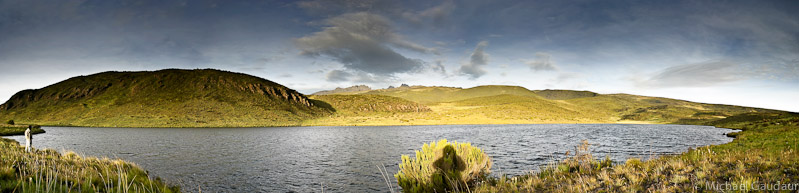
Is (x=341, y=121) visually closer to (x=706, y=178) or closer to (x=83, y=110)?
(x=83, y=110)

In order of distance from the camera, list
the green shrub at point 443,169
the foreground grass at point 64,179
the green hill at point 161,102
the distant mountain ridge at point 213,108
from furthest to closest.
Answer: the distant mountain ridge at point 213,108
the green hill at point 161,102
the green shrub at point 443,169
the foreground grass at point 64,179

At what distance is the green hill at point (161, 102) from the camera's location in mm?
113000

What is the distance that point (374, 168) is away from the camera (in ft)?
72.7

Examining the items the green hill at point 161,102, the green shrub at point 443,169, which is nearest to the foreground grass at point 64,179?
the green shrub at point 443,169

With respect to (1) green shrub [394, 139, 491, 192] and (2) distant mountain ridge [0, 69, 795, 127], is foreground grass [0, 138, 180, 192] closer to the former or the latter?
(1) green shrub [394, 139, 491, 192]

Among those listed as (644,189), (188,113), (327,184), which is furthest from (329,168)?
(188,113)

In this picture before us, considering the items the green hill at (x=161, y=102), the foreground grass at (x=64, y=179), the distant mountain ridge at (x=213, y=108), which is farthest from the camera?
the distant mountain ridge at (x=213, y=108)

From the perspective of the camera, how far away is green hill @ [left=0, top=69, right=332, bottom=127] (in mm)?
113000

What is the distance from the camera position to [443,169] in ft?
37.0

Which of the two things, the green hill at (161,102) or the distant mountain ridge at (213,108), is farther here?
the distant mountain ridge at (213,108)

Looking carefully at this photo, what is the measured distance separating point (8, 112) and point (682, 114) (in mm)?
297629

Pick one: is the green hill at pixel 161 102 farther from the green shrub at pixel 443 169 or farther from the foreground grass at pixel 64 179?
the green shrub at pixel 443 169

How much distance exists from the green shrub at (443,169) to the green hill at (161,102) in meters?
109

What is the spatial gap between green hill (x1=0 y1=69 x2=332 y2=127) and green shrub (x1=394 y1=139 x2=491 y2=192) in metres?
109
